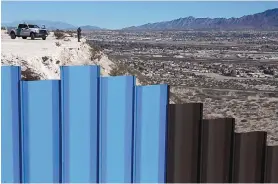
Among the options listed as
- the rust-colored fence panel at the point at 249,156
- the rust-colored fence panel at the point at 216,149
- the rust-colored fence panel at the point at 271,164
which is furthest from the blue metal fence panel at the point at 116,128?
the rust-colored fence panel at the point at 271,164

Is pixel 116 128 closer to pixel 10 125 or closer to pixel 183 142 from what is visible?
pixel 183 142

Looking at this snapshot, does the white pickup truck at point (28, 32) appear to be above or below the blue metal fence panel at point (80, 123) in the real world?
above

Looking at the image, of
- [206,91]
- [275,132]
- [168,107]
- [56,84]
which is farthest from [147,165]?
[206,91]

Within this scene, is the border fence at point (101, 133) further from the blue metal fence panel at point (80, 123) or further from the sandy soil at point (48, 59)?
the sandy soil at point (48, 59)

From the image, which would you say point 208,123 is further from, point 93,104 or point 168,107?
point 93,104

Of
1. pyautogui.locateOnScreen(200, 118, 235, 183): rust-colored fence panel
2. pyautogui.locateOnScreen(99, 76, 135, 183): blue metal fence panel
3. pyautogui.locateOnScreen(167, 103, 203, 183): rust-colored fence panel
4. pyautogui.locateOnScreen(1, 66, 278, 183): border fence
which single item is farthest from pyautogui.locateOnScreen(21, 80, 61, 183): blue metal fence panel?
pyautogui.locateOnScreen(200, 118, 235, 183): rust-colored fence panel
